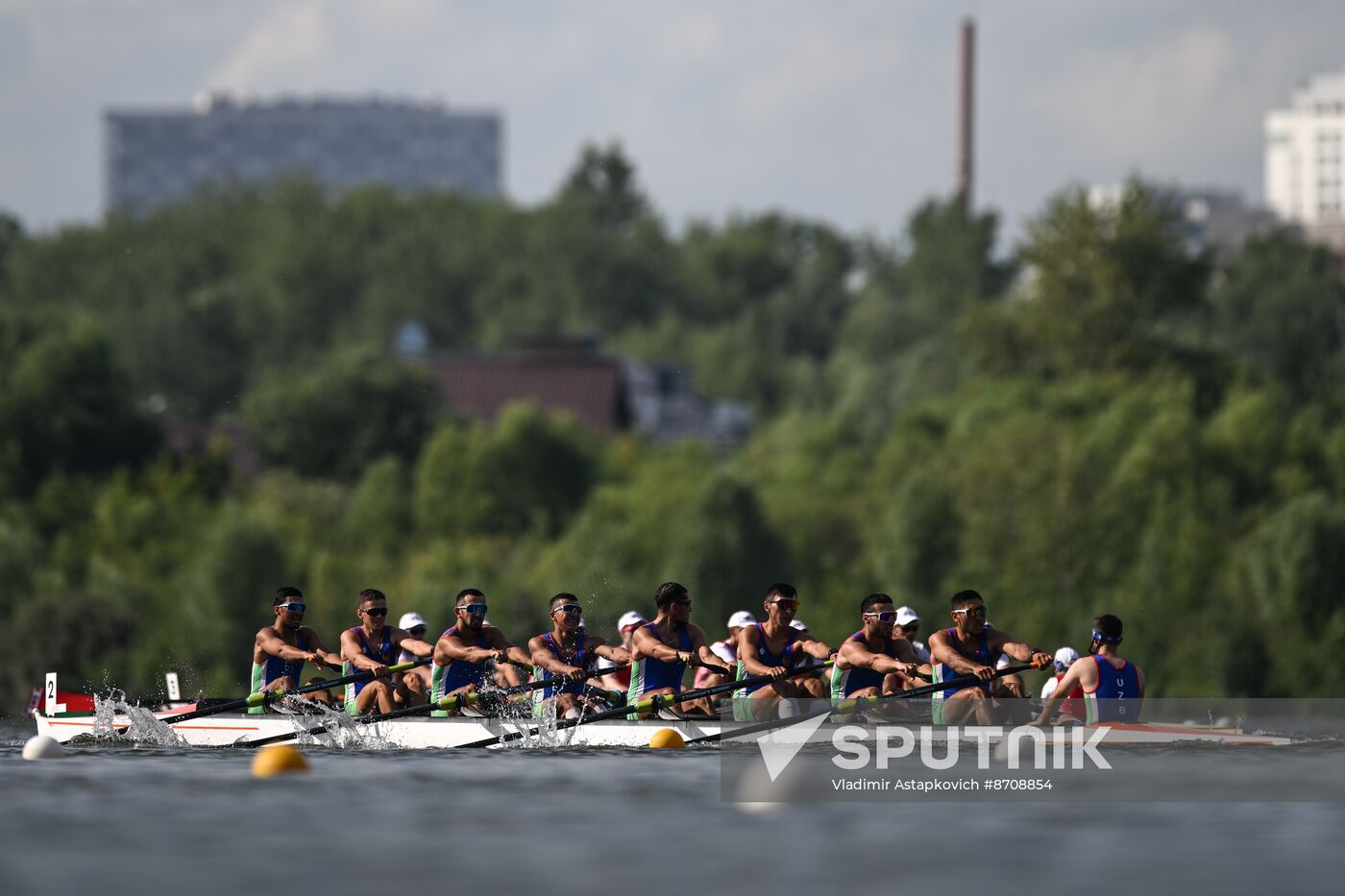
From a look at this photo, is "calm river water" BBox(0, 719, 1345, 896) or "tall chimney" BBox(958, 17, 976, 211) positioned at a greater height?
"tall chimney" BBox(958, 17, 976, 211)

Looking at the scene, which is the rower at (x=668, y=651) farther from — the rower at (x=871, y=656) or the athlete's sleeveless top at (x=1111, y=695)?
the athlete's sleeveless top at (x=1111, y=695)

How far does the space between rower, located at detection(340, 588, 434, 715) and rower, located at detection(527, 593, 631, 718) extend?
1140mm

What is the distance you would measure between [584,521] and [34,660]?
46.5 feet

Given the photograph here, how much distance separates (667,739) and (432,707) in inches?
86.0

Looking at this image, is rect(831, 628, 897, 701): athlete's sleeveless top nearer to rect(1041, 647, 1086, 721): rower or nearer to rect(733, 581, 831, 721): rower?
rect(733, 581, 831, 721): rower

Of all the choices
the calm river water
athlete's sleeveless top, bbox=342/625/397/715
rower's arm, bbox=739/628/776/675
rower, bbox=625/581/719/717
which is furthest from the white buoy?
rower's arm, bbox=739/628/776/675

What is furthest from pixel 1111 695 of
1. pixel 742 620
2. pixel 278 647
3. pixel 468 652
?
pixel 278 647

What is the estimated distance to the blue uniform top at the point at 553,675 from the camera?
77.4ft

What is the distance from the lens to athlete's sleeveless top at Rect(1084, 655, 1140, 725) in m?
21.3

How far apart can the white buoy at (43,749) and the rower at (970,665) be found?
821cm

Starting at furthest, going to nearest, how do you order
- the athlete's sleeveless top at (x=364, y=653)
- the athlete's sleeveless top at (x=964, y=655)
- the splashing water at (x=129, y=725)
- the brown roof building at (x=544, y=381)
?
1. the brown roof building at (x=544, y=381)
2. the splashing water at (x=129, y=725)
3. the athlete's sleeveless top at (x=364, y=653)
4. the athlete's sleeveless top at (x=964, y=655)

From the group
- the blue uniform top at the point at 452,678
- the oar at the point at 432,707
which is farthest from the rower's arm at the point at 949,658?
the blue uniform top at the point at 452,678
